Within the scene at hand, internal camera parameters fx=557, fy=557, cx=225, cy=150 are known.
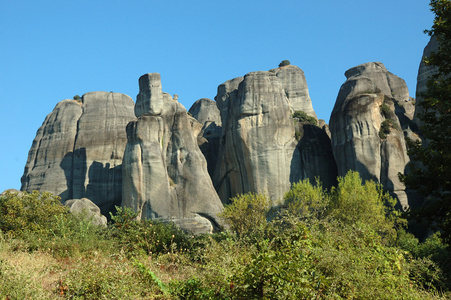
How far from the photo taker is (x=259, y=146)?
1666 inches

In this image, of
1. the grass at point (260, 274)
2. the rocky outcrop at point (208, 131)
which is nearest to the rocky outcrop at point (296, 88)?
the rocky outcrop at point (208, 131)

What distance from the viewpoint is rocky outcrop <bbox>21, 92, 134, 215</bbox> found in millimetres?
47000

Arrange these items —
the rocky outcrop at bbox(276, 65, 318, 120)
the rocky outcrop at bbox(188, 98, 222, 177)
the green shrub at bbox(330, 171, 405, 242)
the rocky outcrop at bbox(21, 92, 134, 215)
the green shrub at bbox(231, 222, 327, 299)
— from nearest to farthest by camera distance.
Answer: the green shrub at bbox(231, 222, 327, 299)
the green shrub at bbox(330, 171, 405, 242)
the rocky outcrop at bbox(21, 92, 134, 215)
the rocky outcrop at bbox(188, 98, 222, 177)
the rocky outcrop at bbox(276, 65, 318, 120)

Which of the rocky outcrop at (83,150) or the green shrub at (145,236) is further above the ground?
the rocky outcrop at (83,150)

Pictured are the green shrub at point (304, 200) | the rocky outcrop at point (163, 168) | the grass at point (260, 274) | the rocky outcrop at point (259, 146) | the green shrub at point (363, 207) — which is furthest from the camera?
the rocky outcrop at point (259, 146)

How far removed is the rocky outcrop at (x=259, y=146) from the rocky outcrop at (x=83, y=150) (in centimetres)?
978

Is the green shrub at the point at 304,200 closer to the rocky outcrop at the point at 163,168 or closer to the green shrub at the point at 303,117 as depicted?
the rocky outcrop at the point at 163,168

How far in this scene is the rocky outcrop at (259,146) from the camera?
137 ft

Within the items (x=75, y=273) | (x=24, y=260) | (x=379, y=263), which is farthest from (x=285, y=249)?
(x=24, y=260)

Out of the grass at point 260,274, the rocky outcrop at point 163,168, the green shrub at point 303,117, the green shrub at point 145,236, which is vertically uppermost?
the green shrub at point 303,117

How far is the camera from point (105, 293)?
888cm

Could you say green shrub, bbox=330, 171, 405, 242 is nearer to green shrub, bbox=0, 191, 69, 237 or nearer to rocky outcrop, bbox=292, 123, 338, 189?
rocky outcrop, bbox=292, 123, 338, 189

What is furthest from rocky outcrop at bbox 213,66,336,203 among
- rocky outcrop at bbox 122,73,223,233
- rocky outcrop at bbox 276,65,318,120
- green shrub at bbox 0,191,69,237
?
green shrub at bbox 0,191,69,237

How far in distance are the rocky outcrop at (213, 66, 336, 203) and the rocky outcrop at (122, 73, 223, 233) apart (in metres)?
2.60
